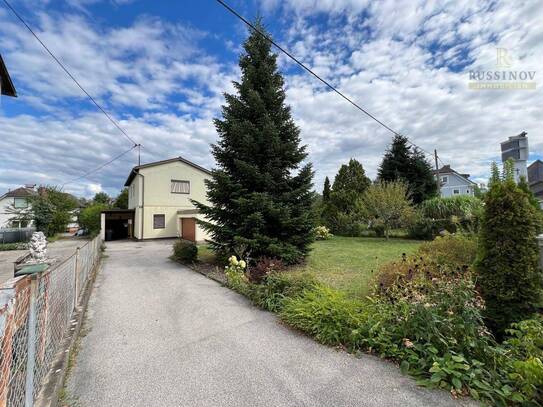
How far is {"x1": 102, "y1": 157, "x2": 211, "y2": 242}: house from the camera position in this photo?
20.2 metres

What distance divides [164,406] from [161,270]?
706cm

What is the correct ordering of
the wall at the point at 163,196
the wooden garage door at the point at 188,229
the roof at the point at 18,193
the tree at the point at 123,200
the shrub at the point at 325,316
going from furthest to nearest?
the roof at the point at 18,193
the tree at the point at 123,200
the wall at the point at 163,196
the wooden garage door at the point at 188,229
the shrub at the point at 325,316

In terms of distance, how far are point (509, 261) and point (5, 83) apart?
17.2 meters

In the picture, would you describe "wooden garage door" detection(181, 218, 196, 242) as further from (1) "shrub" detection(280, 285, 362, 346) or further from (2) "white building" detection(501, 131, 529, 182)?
(2) "white building" detection(501, 131, 529, 182)

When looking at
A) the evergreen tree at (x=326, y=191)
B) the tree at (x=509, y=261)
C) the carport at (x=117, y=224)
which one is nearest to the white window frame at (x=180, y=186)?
the carport at (x=117, y=224)

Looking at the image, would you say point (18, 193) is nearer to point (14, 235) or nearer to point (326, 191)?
point (14, 235)

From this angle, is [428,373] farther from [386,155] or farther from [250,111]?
[386,155]

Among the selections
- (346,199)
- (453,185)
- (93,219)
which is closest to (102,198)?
(93,219)

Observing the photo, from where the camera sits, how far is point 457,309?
10.0 ft

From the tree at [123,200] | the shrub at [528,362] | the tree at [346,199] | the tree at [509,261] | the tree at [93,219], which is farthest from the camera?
the tree at [123,200]

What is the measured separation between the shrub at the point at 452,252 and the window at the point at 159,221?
19.5m

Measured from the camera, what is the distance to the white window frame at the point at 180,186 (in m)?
21.7

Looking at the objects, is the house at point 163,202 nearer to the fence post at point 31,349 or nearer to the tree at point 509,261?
the fence post at point 31,349

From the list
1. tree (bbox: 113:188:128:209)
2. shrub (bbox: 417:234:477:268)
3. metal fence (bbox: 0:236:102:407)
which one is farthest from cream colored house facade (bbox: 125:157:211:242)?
metal fence (bbox: 0:236:102:407)
